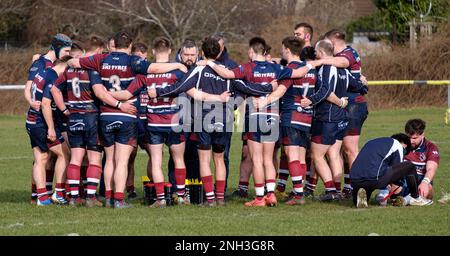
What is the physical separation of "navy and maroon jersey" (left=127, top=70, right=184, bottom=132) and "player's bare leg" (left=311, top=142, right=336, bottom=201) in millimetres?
1868

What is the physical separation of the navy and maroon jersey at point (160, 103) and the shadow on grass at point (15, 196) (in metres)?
2.32

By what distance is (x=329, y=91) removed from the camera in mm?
11812

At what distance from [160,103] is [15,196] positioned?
304 cm

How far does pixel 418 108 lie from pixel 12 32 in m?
20.9

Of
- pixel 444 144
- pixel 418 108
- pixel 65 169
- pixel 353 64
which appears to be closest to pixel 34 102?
pixel 65 169

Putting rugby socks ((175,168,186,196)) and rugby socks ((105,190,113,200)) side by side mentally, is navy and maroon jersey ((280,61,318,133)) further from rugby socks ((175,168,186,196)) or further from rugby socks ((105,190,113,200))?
rugby socks ((105,190,113,200))

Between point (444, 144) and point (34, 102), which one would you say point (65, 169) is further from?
point (444, 144)

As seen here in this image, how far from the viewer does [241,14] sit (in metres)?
40.1

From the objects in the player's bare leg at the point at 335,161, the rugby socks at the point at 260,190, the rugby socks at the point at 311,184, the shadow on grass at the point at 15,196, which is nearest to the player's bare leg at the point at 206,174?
the rugby socks at the point at 260,190

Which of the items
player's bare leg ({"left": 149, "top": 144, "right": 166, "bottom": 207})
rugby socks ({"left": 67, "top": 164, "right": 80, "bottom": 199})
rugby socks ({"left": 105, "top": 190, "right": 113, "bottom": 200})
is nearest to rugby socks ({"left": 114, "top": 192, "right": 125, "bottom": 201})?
rugby socks ({"left": 105, "top": 190, "right": 113, "bottom": 200})

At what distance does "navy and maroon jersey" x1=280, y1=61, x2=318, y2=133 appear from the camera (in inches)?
461

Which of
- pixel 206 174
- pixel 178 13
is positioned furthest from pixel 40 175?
pixel 178 13

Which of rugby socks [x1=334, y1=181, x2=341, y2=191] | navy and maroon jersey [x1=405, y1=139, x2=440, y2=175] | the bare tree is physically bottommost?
rugby socks [x1=334, y1=181, x2=341, y2=191]
